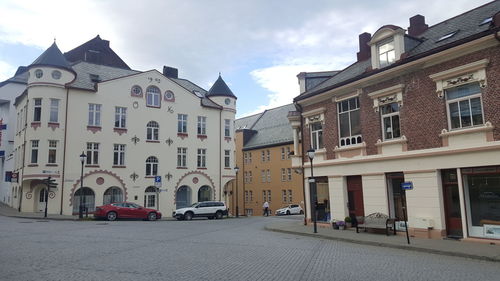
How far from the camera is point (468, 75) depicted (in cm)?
1550

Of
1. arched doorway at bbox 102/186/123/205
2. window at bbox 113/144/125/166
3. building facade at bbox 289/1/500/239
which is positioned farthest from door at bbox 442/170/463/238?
window at bbox 113/144/125/166

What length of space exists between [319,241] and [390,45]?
981 cm

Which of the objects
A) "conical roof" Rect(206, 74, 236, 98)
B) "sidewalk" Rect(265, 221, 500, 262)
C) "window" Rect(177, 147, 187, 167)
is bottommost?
"sidewalk" Rect(265, 221, 500, 262)

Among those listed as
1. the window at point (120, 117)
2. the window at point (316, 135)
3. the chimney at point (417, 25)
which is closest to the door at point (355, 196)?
the window at point (316, 135)

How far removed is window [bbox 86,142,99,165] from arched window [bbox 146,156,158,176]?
183 inches

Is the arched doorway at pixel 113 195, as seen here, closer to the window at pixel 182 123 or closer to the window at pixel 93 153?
the window at pixel 93 153

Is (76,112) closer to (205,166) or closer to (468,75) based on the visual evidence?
(205,166)

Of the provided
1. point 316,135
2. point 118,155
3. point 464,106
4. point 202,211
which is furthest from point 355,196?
point 118,155

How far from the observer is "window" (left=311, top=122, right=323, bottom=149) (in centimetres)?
2325

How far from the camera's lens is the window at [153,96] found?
127ft

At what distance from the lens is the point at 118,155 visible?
119 feet

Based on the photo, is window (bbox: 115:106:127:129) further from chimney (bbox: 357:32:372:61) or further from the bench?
the bench

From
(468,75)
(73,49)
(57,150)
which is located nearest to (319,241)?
(468,75)

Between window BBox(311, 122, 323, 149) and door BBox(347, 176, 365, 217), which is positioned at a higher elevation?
window BBox(311, 122, 323, 149)
